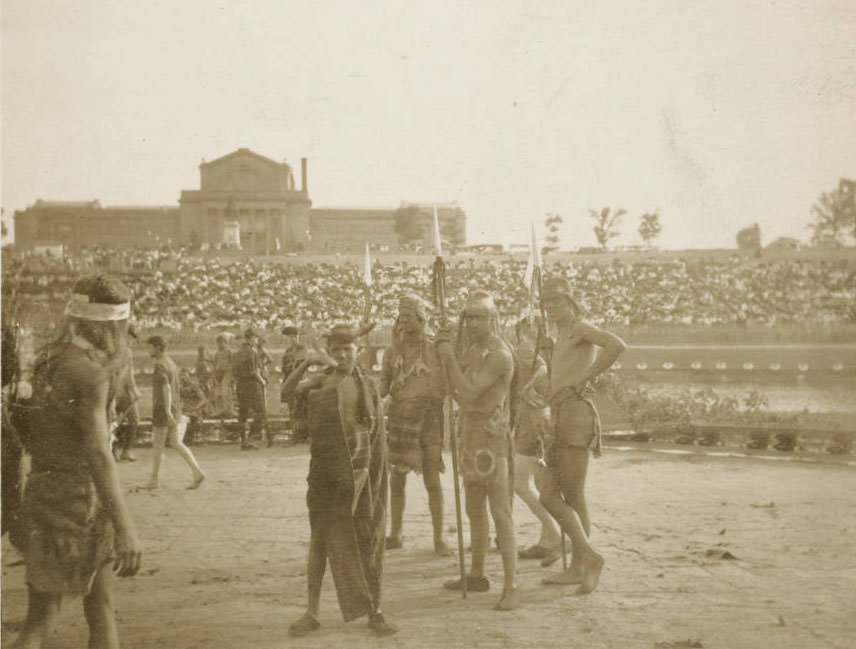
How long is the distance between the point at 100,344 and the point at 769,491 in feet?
21.5

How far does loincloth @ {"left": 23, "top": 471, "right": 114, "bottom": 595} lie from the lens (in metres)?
3.59

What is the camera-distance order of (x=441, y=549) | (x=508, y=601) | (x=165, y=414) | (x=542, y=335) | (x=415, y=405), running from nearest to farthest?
1. (x=508, y=601)
2. (x=415, y=405)
3. (x=441, y=549)
4. (x=542, y=335)
5. (x=165, y=414)

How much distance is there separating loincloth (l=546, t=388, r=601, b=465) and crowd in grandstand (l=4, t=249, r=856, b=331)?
2696 millimetres

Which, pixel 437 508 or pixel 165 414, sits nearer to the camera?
pixel 437 508

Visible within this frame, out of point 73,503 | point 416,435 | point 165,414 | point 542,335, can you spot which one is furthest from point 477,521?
point 165,414

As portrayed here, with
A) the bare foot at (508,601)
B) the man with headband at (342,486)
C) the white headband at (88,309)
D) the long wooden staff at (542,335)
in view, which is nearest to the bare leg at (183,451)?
the long wooden staff at (542,335)

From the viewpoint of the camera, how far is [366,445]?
4.82 meters

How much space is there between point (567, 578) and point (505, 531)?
0.65 metres

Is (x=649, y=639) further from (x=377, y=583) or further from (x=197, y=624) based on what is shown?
(x=197, y=624)

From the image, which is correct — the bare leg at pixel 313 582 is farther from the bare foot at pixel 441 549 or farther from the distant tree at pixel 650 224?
the distant tree at pixel 650 224

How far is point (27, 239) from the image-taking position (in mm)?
6918

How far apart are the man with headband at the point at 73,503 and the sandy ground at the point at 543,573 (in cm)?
114

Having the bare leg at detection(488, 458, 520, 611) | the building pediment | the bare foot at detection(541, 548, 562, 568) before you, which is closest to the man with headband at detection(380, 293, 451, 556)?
the bare foot at detection(541, 548, 562, 568)

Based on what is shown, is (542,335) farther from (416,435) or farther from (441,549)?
(441,549)
